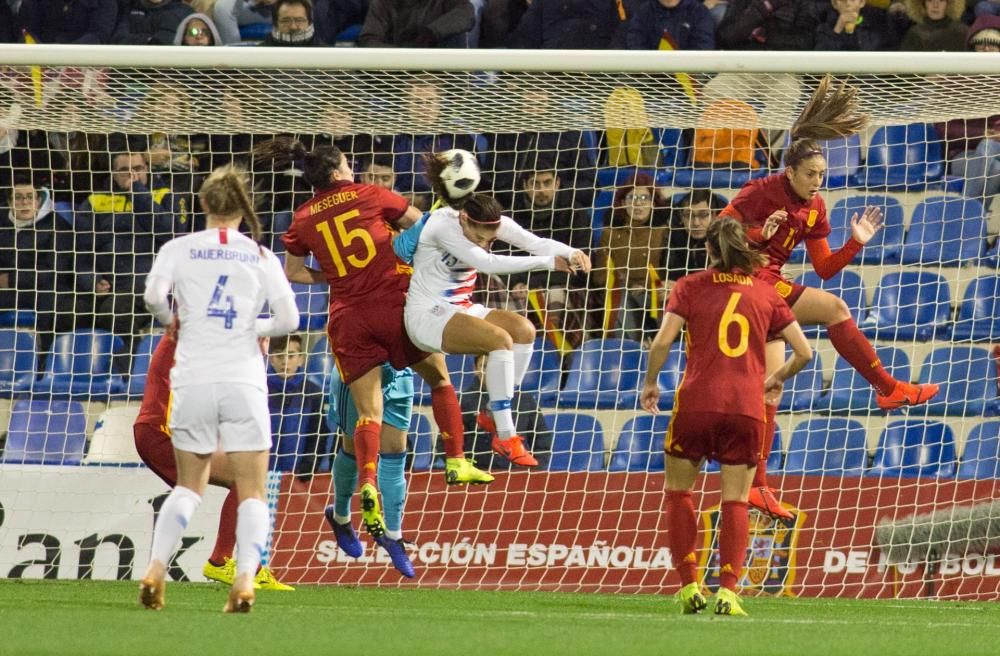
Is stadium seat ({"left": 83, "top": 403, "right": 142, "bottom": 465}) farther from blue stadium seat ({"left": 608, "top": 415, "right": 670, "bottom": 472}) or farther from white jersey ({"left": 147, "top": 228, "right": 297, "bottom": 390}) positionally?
white jersey ({"left": 147, "top": 228, "right": 297, "bottom": 390})

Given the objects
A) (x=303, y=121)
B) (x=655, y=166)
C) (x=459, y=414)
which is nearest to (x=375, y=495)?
(x=459, y=414)

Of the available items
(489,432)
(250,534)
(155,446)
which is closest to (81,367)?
(489,432)

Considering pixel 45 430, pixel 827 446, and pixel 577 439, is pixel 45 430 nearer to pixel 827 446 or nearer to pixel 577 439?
pixel 577 439

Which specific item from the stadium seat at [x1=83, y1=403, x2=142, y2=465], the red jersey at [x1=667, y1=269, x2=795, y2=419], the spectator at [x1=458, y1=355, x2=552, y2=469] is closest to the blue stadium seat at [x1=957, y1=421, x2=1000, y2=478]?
the spectator at [x1=458, y1=355, x2=552, y2=469]

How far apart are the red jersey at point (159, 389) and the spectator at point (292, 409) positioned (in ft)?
8.09

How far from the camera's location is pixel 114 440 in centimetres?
1079

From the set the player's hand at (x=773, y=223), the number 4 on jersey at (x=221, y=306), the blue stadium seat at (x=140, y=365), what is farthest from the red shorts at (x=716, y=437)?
the blue stadium seat at (x=140, y=365)

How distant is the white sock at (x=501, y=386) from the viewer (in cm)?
923

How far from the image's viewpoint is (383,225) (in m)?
9.51

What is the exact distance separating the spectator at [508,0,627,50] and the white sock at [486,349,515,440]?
4347mm

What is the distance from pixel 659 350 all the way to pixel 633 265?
11.6ft

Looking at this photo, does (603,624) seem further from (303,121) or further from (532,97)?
(303,121)

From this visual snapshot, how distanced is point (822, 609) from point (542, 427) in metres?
2.69

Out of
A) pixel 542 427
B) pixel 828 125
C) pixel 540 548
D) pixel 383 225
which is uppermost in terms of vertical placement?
pixel 828 125
